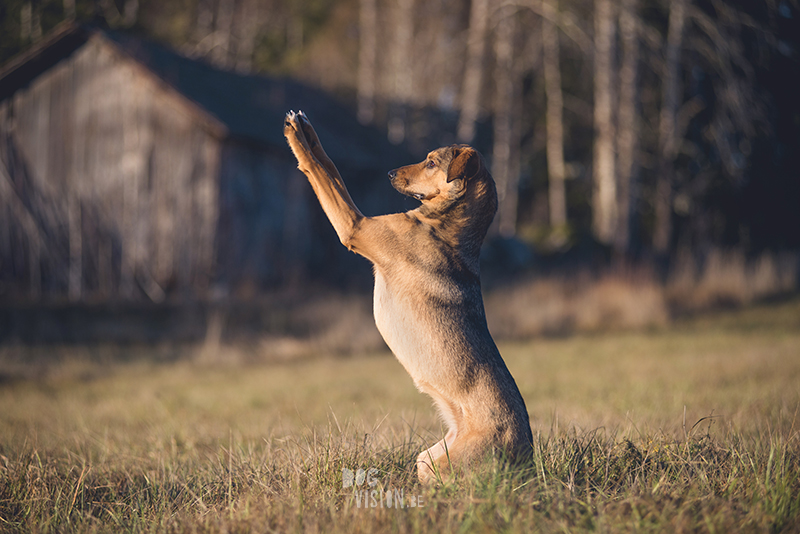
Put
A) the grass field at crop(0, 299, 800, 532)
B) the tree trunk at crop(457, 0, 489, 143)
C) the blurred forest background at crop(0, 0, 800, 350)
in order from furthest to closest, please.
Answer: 1. the tree trunk at crop(457, 0, 489, 143)
2. the blurred forest background at crop(0, 0, 800, 350)
3. the grass field at crop(0, 299, 800, 532)

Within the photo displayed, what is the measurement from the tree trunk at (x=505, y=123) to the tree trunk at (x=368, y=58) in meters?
5.51

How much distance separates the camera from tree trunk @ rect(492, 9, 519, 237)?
2073 cm

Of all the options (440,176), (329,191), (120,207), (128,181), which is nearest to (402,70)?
(128,181)

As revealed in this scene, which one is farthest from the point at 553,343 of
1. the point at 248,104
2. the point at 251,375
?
the point at 248,104

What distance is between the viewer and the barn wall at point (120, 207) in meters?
13.1

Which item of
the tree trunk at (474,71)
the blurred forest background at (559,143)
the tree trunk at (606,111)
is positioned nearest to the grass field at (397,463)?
the blurred forest background at (559,143)

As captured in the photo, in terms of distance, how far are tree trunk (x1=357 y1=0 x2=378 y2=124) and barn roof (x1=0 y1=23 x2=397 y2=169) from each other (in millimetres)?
6191

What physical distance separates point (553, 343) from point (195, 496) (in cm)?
861

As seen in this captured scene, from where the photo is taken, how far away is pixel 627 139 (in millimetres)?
14203

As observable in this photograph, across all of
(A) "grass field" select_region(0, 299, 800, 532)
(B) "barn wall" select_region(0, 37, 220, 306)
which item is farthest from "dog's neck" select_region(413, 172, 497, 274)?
(B) "barn wall" select_region(0, 37, 220, 306)

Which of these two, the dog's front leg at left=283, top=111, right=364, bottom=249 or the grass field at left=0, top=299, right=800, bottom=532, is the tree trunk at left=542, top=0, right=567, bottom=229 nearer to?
the grass field at left=0, top=299, right=800, bottom=532

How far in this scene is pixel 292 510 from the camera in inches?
94.0

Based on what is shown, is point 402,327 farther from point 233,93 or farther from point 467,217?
point 233,93

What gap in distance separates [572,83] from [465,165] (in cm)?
2461
